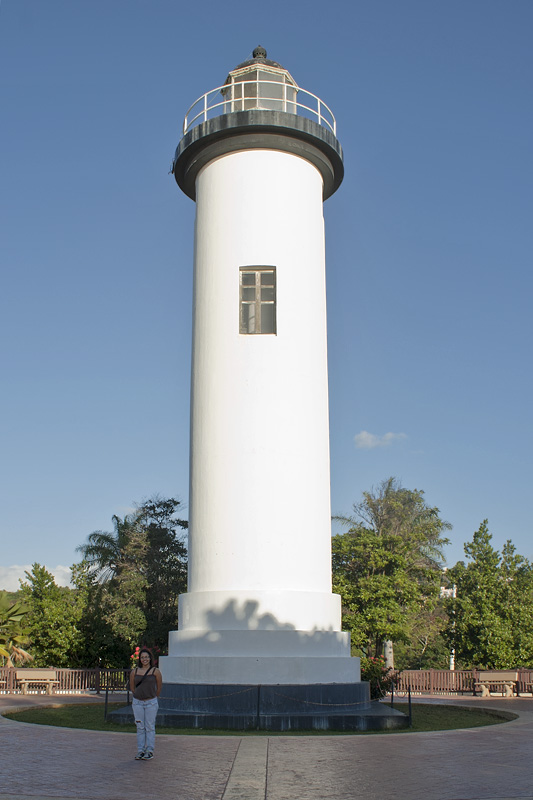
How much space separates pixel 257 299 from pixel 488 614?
17.7 m

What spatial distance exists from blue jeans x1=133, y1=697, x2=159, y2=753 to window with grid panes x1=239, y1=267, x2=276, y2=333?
9355mm

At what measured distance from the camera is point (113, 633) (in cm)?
2489

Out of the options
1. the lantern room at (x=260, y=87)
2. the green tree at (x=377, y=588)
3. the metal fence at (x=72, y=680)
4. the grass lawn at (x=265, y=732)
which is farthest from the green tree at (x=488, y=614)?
the lantern room at (x=260, y=87)

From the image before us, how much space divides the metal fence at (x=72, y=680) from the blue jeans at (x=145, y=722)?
545 inches

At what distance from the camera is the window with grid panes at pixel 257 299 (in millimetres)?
17453

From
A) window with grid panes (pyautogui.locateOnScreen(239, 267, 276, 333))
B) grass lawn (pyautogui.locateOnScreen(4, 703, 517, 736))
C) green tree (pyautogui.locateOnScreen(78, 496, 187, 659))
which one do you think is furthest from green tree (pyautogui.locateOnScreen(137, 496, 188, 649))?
window with grid panes (pyautogui.locateOnScreen(239, 267, 276, 333))

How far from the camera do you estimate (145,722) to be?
32.4 feet

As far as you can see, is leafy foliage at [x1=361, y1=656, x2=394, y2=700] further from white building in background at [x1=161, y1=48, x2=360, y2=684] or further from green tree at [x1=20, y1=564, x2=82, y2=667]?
green tree at [x1=20, y1=564, x2=82, y2=667]

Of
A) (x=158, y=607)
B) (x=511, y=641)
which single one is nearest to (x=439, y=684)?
(x=511, y=641)

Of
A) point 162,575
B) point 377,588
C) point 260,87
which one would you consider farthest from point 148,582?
point 260,87

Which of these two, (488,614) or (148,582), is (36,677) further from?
(488,614)

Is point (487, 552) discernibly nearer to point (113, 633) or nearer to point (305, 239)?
point (113, 633)

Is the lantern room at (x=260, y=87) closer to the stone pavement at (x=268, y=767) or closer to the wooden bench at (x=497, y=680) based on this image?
the stone pavement at (x=268, y=767)

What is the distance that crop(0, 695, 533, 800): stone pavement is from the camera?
7.94 m
